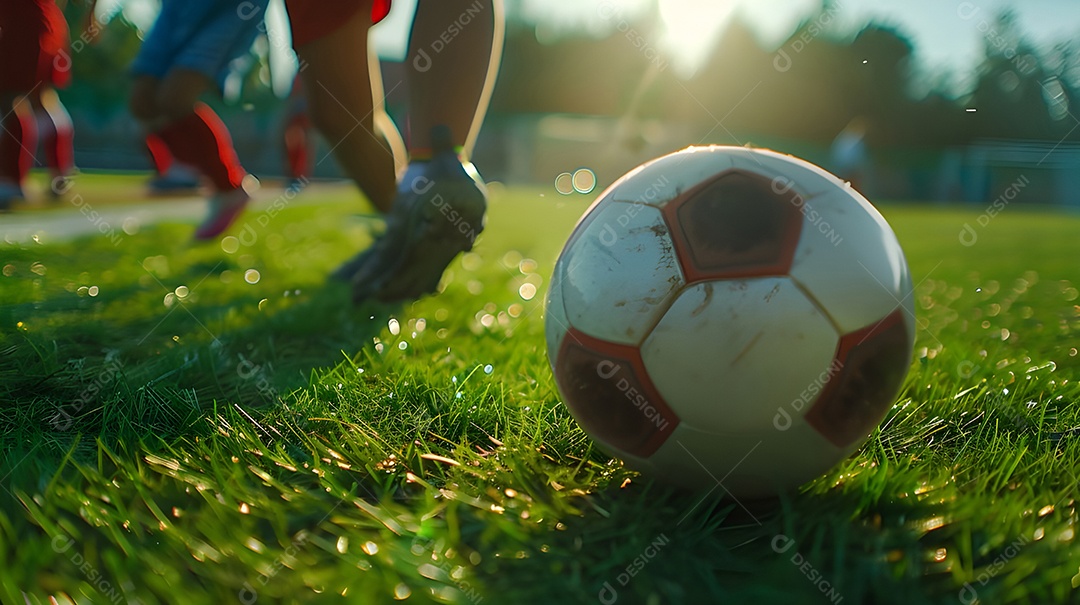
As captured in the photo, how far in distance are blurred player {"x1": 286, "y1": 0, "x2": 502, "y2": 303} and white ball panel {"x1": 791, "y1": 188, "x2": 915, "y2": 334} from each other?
1.70 m

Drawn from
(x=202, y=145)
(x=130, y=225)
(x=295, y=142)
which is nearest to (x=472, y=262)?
(x=202, y=145)

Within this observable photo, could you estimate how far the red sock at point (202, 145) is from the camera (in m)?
4.71

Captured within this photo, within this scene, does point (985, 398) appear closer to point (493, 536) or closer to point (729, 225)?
point (729, 225)

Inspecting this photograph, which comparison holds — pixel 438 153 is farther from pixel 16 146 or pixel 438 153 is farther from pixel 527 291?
pixel 16 146

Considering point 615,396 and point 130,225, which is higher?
point 615,396

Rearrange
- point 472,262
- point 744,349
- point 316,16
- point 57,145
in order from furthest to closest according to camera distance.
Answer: point 57,145
point 472,262
point 316,16
point 744,349

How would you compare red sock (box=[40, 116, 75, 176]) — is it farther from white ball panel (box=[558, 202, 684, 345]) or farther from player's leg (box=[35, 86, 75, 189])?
white ball panel (box=[558, 202, 684, 345])

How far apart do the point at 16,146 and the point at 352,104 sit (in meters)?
4.11

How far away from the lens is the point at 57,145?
771cm

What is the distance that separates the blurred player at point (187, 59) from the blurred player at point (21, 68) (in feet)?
3.72

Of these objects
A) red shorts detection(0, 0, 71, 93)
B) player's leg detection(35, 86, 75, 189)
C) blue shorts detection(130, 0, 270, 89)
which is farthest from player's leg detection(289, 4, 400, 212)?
player's leg detection(35, 86, 75, 189)

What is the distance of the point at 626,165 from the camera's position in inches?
1325

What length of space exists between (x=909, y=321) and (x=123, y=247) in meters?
5.15

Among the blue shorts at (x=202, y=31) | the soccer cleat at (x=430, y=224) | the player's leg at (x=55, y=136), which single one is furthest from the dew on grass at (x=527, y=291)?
the player's leg at (x=55, y=136)
